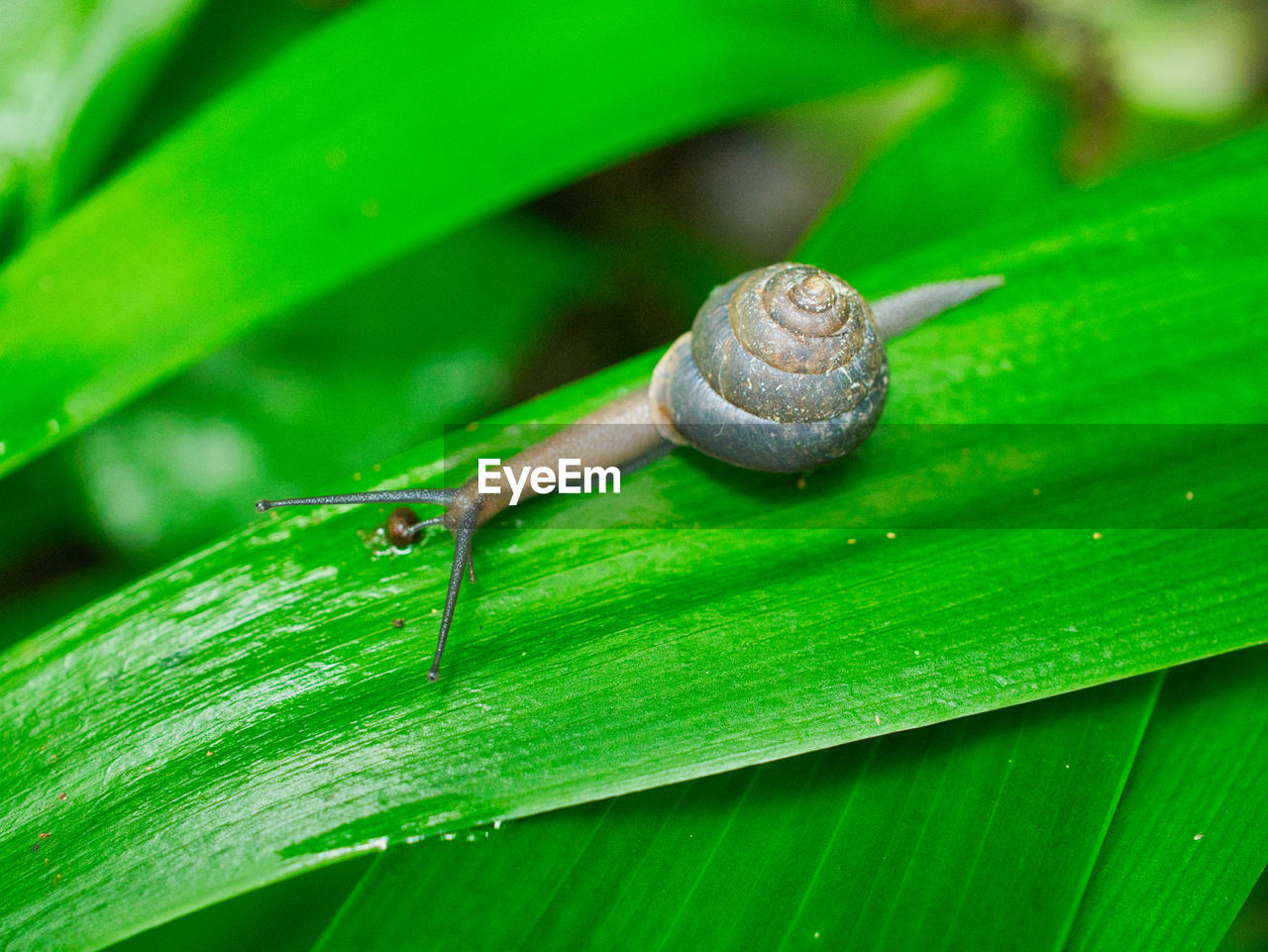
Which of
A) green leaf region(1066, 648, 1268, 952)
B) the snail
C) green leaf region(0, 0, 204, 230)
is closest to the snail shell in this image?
the snail

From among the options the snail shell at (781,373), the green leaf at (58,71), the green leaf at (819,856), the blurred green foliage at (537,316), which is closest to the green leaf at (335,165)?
the blurred green foliage at (537,316)

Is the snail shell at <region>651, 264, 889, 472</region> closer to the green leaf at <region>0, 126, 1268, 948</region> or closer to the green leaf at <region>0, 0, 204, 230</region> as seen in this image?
the green leaf at <region>0, 126, 1268, 948</region>

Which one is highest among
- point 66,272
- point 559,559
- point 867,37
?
point 66,272

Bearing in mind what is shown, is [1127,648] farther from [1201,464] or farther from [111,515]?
[111,515]

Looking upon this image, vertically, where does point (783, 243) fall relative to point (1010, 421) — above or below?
below

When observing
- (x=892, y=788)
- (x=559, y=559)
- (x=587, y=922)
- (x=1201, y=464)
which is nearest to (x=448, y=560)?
(x=559, y=559)

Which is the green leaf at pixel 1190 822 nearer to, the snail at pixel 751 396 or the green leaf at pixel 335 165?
the snail at pixel 751 396

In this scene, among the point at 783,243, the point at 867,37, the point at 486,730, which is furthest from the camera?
the point at 783,243
